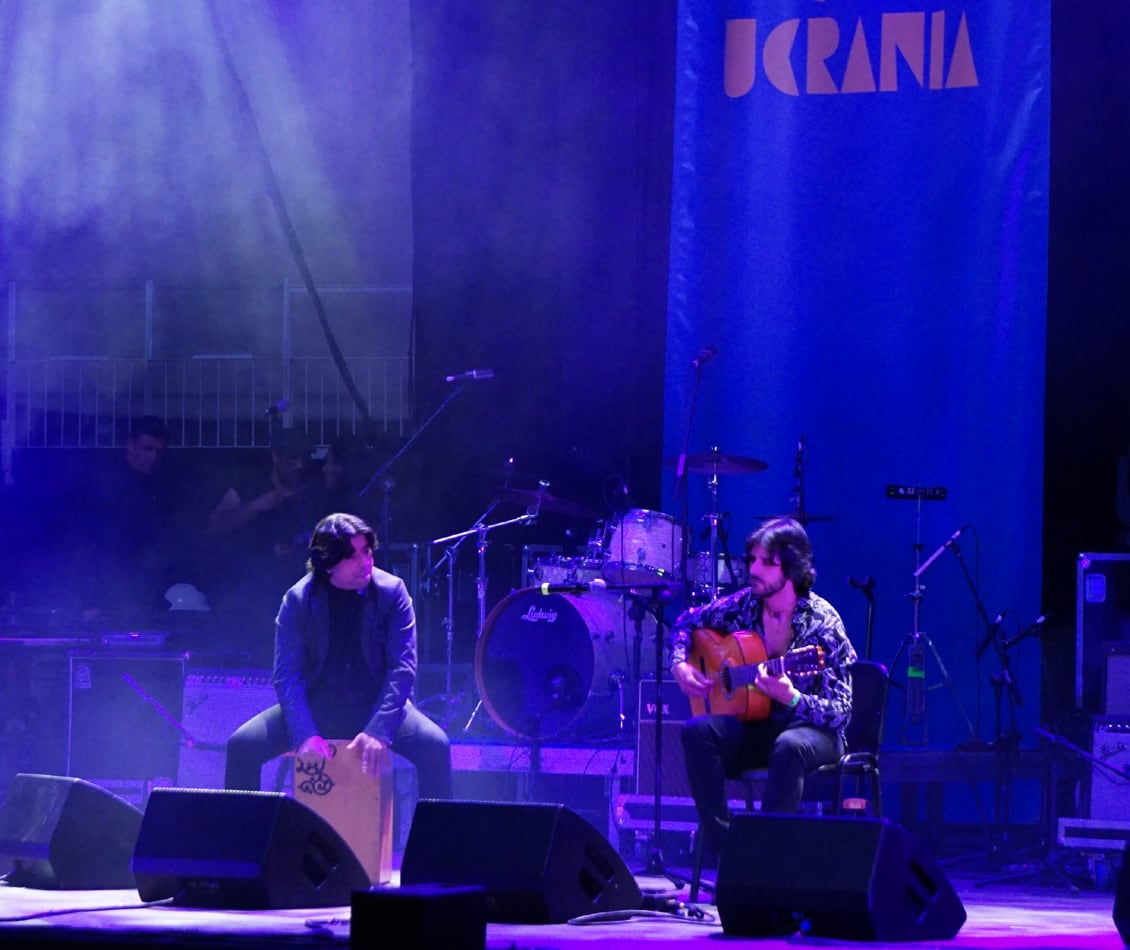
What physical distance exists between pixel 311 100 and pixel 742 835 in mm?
5299

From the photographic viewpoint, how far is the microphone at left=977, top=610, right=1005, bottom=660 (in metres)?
6.80

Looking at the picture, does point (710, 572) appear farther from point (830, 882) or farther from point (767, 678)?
point (830, 882)

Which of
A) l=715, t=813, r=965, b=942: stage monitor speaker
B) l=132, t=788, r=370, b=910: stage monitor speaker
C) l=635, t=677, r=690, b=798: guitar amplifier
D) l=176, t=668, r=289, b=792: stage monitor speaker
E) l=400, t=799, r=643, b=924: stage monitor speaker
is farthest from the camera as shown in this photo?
l=176, t=668, r=289, b=792: stage monitor speaker

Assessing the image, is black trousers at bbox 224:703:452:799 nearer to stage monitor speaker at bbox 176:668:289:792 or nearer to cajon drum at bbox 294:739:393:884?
cajon drum at bbox 294:739:393:884

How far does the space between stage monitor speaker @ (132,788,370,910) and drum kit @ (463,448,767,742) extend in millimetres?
2435

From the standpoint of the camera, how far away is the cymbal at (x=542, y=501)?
6953 millimetres

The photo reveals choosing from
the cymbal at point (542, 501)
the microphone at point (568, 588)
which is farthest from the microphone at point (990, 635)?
the cymbal at point (542, 501)

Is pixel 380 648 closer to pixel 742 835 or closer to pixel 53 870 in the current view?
pixel 53 870

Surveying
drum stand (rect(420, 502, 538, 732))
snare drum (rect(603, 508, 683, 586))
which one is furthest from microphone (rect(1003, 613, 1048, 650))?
drum stand (rect(420, 502, 538, 732))

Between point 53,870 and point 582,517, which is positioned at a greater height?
point 582,517

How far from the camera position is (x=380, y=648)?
5383 millimetres

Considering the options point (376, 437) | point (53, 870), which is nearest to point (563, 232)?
point (376, 437)

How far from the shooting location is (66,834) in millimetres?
4539

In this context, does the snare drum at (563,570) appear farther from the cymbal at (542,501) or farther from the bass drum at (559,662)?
the cymbal at (542,501)
